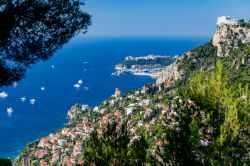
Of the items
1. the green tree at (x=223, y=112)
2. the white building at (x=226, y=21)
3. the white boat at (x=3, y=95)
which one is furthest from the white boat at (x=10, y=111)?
the green tree at (x=223, y=112)

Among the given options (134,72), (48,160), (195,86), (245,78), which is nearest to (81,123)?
(48,160)

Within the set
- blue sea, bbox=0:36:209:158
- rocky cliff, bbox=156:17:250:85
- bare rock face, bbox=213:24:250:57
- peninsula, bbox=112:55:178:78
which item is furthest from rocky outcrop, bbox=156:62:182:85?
peninsula, bbox=112:55:178:78

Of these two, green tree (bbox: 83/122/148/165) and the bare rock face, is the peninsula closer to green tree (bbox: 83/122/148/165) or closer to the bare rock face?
the bare rock face

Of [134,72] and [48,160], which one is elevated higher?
[134,72]

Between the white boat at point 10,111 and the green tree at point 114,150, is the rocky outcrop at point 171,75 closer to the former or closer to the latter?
the white boat at point 10,111

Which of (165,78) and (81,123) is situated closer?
(81,123)

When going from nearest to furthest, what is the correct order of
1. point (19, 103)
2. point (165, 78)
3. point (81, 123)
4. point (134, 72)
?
1. point (81, 123)
2. point (165, 78)
3. point (19, 103)
4. point (134, 72)

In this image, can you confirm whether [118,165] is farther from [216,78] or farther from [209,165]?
[216,78]

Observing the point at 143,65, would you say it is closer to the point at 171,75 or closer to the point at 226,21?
the point at 226,21

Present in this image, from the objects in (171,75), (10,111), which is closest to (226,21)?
(171,75)
